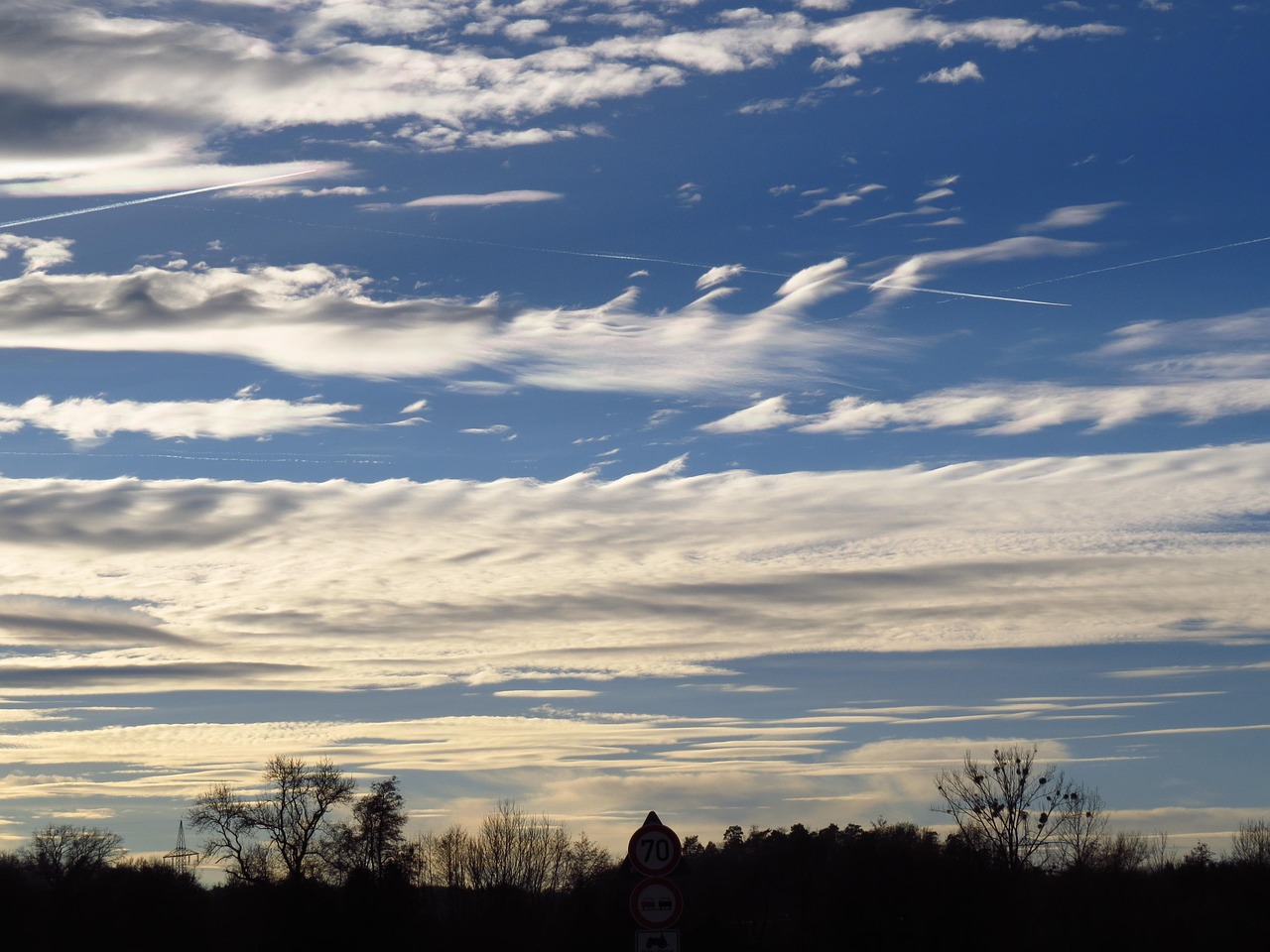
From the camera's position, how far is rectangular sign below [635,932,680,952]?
17172mm

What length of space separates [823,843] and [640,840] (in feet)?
437

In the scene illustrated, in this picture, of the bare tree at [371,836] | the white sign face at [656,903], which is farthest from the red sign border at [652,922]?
the bare tree at [371,836]

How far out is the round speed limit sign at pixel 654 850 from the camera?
1709cm

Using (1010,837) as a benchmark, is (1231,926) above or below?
below

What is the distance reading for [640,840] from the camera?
17297mm

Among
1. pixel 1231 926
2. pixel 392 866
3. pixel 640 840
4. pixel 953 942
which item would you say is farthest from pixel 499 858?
pixel 640 840

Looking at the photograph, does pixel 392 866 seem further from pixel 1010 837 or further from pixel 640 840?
pixel 640 840

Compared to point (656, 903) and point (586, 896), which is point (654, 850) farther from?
point (586, 896)

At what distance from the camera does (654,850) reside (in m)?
17.2

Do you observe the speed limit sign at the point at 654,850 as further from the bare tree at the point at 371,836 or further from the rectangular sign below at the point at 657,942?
the bare tree at the point at 371,836

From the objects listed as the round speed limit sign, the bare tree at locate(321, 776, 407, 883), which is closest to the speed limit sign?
the round speed limit sign

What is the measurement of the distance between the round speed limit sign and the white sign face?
23 cm

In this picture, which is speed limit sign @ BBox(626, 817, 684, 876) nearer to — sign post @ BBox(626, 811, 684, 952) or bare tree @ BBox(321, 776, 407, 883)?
sign post @ BBox(626, 811, 684, 952)

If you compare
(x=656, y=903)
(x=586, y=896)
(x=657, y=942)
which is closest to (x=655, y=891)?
(x=656, y=903)
